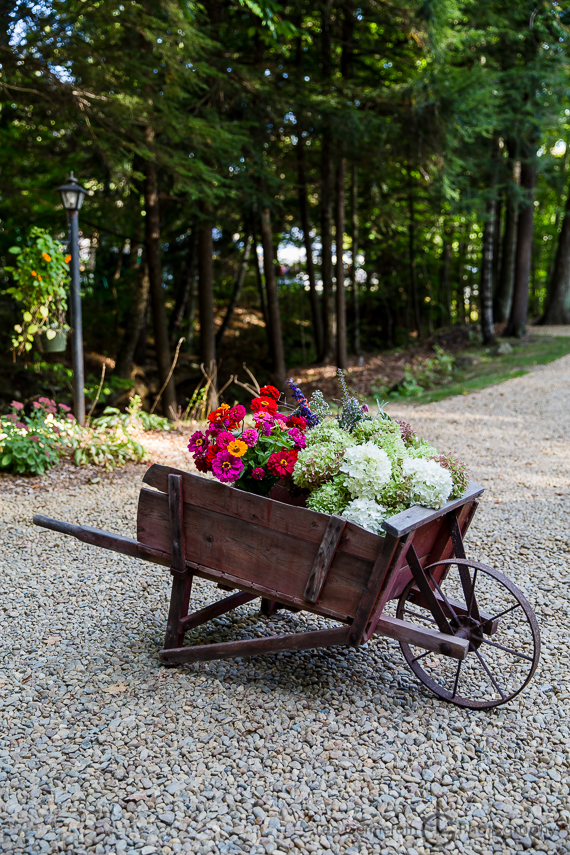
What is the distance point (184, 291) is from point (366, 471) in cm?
1289

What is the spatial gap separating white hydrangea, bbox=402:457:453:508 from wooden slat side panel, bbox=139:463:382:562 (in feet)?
0.88

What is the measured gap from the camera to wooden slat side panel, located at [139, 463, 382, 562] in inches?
84.0

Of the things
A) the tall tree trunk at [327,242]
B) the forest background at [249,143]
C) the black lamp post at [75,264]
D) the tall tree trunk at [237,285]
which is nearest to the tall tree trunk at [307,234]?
the forest background at [249,143]

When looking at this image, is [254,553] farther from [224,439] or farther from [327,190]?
[327,190]

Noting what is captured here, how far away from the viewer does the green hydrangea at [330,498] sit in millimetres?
2301

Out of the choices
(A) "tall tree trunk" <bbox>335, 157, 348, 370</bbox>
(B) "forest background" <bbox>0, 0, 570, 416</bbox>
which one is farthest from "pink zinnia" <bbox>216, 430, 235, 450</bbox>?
(A) "tall tree trunk" <bbox>335, 157, 348, 370</bbox>

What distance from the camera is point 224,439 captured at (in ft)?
8.25

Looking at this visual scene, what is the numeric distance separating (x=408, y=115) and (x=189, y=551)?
28.6ft

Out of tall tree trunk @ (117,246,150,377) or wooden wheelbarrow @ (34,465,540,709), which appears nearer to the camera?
wooden wheelbarrow @ (34,465,540,709)

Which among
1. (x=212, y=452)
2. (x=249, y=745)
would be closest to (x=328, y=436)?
(x=212, y=452)

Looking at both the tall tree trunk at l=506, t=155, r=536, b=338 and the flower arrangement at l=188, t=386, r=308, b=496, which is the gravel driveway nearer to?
the flower arrangement at l=188, t=386, r=308, b=496

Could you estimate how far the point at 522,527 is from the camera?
4332 mm

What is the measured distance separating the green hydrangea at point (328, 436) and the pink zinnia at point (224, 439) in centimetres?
31

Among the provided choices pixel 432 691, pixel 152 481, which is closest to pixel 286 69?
pixel 152 481
